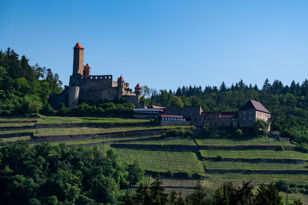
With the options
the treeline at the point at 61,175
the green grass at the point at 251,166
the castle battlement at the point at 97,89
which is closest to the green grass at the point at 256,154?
the green grass at the point at 251,166

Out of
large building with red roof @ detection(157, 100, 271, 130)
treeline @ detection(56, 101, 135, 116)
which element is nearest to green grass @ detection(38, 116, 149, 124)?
treeline @ detection(56, 101, 135, 116)

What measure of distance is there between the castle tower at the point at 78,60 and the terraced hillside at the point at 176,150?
14.3m

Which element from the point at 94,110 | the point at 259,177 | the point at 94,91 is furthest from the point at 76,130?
the point at 259,177

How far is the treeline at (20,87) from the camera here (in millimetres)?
79625

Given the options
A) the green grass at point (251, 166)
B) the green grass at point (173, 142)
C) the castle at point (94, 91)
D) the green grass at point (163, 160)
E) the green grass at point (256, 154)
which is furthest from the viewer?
the castle at point (94, 91)

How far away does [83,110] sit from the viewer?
84.4m

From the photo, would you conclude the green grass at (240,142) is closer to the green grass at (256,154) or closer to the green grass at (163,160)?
the green grass at (256,154)

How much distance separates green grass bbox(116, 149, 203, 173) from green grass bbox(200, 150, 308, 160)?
10.5 feet

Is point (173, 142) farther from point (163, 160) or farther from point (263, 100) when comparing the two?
point (263, 100)

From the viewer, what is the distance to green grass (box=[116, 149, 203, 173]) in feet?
222

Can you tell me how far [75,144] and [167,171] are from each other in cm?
1500

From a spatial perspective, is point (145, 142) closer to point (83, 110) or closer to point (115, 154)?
point (115, 154)

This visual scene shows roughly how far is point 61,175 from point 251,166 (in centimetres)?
2760

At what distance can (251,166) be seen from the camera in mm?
69562
